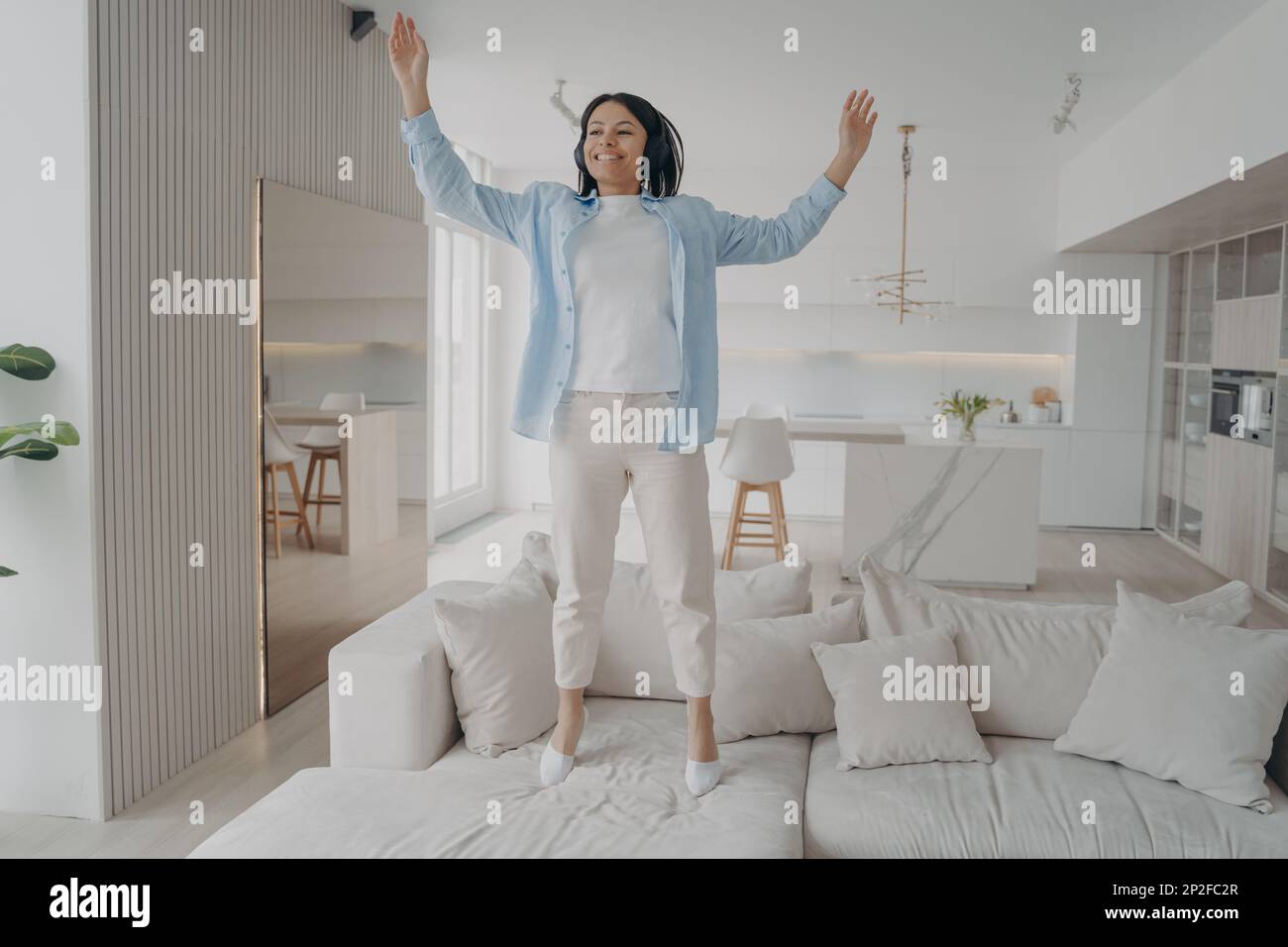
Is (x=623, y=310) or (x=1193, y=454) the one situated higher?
(x=623, y=310)

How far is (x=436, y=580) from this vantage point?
6.29 meters

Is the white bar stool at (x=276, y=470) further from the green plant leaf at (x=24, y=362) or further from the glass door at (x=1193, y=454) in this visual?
the glass door at (x=1193, y=454)

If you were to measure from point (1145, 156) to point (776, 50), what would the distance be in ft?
7.20

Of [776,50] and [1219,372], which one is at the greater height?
[776,50]

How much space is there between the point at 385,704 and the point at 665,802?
0.68 m

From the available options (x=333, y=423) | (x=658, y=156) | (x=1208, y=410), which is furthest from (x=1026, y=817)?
(x=1208, y=410)

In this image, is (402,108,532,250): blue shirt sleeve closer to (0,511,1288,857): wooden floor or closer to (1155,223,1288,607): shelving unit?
(0,511,1288,857): wooden floor

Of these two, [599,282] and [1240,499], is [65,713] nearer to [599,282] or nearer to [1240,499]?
[599,282]

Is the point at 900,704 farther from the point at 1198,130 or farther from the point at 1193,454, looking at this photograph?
the point at 1193,454

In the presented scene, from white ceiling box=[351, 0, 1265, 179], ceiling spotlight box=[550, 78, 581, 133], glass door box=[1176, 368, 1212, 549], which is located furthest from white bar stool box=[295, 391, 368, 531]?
glass door box=[1176, 368, 1212, 549]

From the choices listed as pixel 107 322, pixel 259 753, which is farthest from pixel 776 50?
pixel 259 753

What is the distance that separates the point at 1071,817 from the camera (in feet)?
7.38

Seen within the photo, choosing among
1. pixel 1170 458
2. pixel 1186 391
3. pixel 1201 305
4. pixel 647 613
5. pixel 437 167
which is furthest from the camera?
pixel 1170 458

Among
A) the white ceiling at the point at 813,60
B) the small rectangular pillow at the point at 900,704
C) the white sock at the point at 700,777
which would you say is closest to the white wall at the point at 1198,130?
the white ceiling at the point at 813,60
